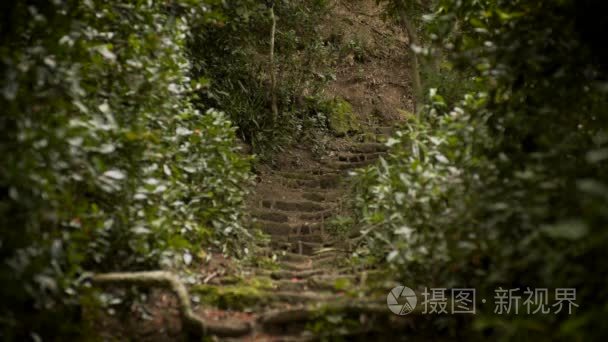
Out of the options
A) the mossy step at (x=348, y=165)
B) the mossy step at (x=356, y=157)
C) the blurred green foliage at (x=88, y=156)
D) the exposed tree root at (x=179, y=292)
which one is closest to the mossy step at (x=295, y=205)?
the mossy step at (x=348, y=165)

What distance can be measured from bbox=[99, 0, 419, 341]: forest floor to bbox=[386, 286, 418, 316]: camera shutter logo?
0.04m

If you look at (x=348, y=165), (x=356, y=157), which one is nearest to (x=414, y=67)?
(x=348, y=165)

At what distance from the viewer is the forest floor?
2955mm

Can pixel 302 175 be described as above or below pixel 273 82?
below

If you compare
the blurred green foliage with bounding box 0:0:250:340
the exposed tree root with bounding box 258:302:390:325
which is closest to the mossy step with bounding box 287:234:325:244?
the blurred green foliage with bounding box 0:0:250:340

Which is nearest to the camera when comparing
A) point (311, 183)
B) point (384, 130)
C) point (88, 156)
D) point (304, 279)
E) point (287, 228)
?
point (88, 156)

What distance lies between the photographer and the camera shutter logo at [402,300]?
292 centimetres

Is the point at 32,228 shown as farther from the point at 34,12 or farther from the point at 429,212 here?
the point at 429,212

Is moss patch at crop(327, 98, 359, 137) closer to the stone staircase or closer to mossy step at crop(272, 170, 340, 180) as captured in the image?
mossy step at crop(272, 170, 340, 180)

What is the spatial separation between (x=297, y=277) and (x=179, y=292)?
1297 millimetres

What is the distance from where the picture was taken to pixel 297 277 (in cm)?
404

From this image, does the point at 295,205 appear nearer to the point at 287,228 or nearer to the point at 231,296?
the point at 287,228

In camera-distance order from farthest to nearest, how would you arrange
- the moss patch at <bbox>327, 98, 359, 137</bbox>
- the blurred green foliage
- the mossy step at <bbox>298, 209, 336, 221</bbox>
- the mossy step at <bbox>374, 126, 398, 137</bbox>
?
the mossy step at <bbox>374, 126, 398, 137</bbox> → the moss patch at <bbox>327, 98, 359, 137</bbox> → the mossy step at <bbox>298, 209, 336, 221</bbox> → the blurred green foliage

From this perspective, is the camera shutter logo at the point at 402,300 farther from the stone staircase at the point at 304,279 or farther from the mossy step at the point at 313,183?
the mossy step at the point at 313,183
